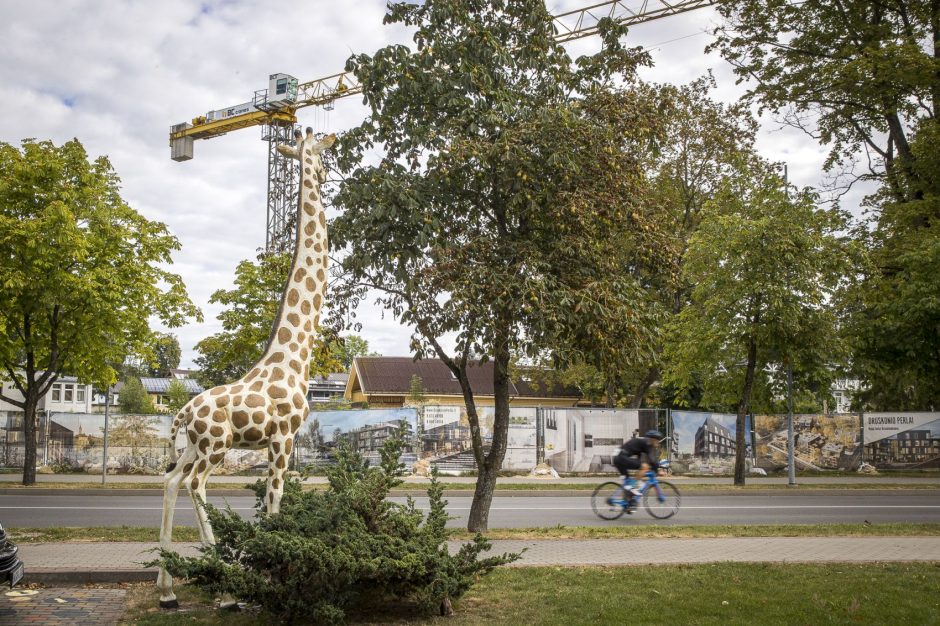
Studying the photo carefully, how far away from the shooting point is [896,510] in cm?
1752

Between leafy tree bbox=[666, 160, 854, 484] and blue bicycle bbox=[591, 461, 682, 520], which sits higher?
leafy tree bbox=[666, 160, 854, 484]

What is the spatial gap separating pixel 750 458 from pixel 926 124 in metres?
12.8

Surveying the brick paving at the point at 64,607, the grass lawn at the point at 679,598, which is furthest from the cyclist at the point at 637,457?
the brick paving at the point at 64,607

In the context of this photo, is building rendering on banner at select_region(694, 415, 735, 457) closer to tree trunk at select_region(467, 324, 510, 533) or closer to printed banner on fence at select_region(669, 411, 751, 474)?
printed banner on fence at select_region(669, 411, 751, 474)

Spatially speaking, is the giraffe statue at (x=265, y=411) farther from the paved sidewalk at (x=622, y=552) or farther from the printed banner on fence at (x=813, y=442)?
the printed banner on fence at (x=813, y=442)

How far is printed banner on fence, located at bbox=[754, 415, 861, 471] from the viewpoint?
1147 inches

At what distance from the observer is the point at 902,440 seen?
29.0 m

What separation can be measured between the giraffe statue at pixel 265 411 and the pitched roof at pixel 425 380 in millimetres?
41497

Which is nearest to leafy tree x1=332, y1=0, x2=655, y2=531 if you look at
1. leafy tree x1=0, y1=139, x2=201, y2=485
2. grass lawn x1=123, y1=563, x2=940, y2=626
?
grass lawn x1=123, y1=563, x2=940, y2=626

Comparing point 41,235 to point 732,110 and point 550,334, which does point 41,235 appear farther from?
point 732,110

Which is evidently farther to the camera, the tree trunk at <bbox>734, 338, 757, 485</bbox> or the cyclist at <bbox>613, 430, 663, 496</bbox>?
the tree trunk at <bbox>734, 338, 757, 485</bbox>

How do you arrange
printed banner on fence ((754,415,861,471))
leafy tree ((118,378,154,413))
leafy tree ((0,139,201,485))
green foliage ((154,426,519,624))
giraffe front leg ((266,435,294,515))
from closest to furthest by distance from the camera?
green foliage ((154,426,519,624))
giraffe front leg ((266,435,294,515))
leafy tree ((0,139,201,485))
printed banner on fence ((754,415,861,471))
leafy tree ((118,378,154,413))

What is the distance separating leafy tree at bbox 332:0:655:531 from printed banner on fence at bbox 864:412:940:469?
21.7m

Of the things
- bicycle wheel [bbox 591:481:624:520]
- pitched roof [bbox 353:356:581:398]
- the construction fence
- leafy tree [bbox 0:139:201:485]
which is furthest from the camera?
pitched roof [bbox 353:356:581:398]
